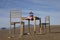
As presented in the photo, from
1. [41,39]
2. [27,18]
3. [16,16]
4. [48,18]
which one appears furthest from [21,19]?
[48,18]

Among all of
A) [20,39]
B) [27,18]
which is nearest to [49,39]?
[20,39]

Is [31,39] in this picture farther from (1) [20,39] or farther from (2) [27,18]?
(2) [27,18]

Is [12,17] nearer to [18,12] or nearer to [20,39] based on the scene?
[18,12]

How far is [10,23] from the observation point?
1848 centimetres

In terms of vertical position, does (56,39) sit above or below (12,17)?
below

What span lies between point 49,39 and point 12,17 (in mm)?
4053

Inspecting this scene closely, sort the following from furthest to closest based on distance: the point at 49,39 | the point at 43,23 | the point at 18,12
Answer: the point at 43,23
the point at 18,12
the point at 49,39

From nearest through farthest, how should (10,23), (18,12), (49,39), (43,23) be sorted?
(49,39)
(18,12)
(10,23)
(43,23)

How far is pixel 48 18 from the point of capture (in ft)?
71.4

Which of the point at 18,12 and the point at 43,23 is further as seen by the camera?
the point at 43,23

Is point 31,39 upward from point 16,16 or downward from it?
downward

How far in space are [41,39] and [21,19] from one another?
114 inches

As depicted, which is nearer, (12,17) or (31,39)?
(31,39)

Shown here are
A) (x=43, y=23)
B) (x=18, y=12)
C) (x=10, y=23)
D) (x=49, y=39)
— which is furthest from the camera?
(x=43, y=23)
